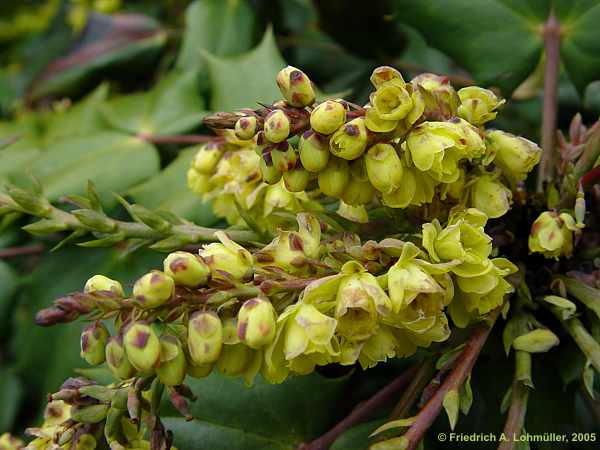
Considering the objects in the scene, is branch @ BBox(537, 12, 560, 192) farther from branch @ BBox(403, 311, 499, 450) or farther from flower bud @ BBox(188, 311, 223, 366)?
flower bud @ BBox(188, 311, 223, 366)

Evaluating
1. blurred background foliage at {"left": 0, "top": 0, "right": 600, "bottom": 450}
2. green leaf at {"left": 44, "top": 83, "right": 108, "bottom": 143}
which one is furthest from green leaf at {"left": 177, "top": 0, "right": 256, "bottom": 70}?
green leaf at {"left": 44, "top": 83, "right": 108, "bottom": 143}

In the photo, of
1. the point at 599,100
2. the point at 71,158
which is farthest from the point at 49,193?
the point at 599,100

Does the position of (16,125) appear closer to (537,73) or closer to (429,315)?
(537,73)

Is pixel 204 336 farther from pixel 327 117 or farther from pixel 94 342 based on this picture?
pixel 327 117

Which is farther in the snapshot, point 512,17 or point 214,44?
point 214,44

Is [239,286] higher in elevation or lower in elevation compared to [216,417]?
higher

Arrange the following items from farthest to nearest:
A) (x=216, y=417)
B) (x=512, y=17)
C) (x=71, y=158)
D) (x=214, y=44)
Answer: (x=214, y=44) → (x=71, y=158) → (x=512, y=17) → (x=216, y=417)
